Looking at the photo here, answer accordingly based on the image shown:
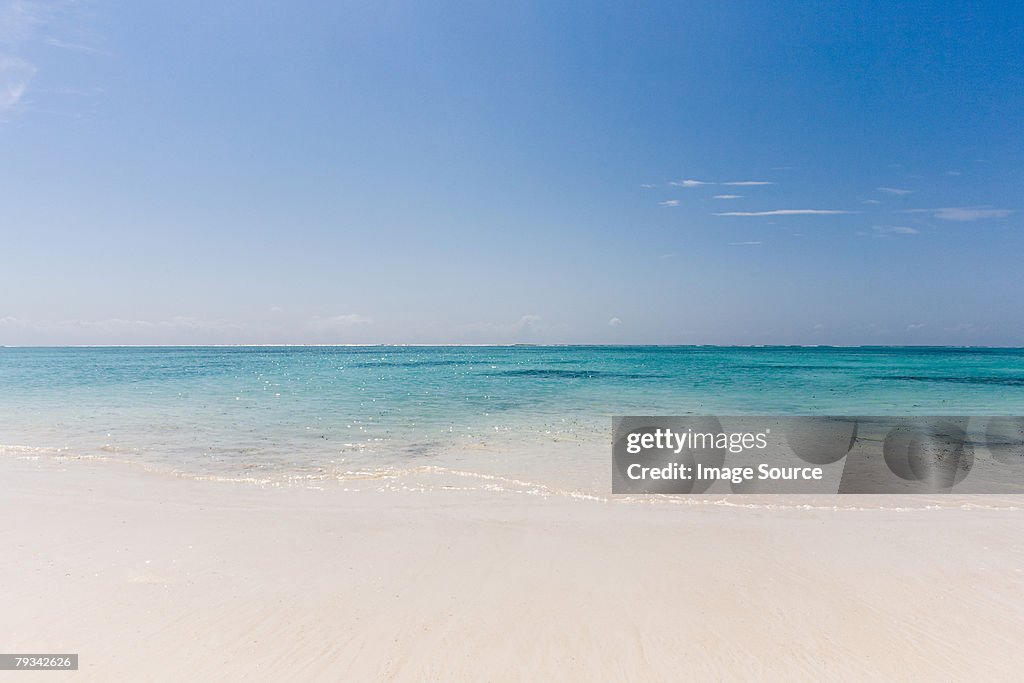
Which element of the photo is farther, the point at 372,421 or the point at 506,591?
the point at 372,421

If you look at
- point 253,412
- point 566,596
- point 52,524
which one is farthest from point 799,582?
point 253,412

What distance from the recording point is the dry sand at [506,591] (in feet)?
14.1

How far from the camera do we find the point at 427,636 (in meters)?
4.60

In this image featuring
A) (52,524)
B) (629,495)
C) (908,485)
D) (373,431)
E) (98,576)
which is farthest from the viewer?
(373,431)

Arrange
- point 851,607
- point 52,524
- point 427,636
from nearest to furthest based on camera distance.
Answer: point 427,636, point 851,607, point 52,524

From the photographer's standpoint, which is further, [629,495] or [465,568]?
[629,495]

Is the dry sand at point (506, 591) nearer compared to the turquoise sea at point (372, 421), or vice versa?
the dry sand at point (506, 591)

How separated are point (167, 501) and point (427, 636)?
597cm

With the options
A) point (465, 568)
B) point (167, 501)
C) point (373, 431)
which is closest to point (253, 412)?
point (373, 431)

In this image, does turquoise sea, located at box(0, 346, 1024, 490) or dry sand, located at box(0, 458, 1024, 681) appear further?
turquoise sea, located at box(0, 346, 1024, 490)

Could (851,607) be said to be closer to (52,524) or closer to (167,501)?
(167,501)

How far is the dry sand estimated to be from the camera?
4285 mm

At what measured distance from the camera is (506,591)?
5.40m

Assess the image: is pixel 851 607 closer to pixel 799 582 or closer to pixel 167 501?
pixel 799 582
